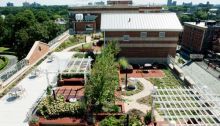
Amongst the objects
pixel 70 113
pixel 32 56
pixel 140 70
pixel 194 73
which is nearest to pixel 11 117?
pixel 70 113

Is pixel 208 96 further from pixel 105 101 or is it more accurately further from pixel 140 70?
pixel 140 70

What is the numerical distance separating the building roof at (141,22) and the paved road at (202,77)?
10889mm

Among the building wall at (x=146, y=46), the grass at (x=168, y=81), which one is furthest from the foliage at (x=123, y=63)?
the grass at (x=168, y=81)

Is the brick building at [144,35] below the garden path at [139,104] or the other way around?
the other way around

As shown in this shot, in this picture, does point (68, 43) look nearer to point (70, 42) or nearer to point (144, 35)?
point (70, 42)

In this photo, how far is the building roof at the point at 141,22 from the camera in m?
33.8

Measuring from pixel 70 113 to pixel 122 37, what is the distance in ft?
63.3

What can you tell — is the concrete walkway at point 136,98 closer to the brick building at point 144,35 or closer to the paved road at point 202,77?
A: the brick building at point 144,35

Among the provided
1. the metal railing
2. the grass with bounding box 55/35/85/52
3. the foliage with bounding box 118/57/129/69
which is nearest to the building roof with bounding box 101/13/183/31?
the foliage with bounding box 118/57/129/69

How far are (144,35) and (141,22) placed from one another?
2.59 metres

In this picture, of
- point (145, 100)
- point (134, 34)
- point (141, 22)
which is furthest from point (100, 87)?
point (141, 22)

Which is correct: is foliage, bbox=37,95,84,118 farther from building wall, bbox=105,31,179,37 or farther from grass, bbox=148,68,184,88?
building wall, bbox=105,31,179,37

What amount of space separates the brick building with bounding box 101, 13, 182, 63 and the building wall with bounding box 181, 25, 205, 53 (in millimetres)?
27278

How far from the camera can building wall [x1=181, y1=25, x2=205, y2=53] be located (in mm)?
58531
